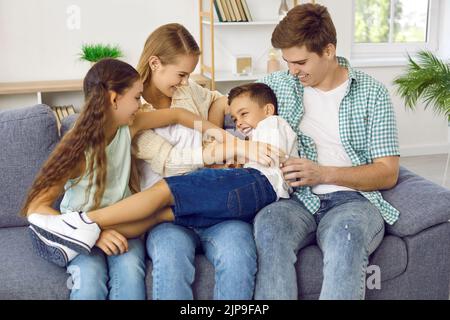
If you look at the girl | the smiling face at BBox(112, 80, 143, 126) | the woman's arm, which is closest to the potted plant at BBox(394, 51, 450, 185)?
the woman's arm

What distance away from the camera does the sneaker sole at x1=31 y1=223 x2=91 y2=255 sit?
1.67 m

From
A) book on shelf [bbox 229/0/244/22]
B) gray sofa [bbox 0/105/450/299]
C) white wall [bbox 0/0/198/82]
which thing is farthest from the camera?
book on shelf [bbox 229/0/244/22]

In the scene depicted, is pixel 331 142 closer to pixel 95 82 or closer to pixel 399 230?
pixel 399 230

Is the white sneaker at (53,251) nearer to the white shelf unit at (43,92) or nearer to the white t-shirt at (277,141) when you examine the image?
the white t-shirt at (277,141)

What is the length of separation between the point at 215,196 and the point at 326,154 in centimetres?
46

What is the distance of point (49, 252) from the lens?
69.1 inches

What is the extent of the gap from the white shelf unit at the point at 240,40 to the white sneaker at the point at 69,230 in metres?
2.32

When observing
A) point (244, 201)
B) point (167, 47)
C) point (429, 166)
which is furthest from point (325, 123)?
point (429, 166)

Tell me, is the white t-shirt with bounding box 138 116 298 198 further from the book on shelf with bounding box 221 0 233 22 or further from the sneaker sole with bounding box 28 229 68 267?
the book on shelf with bounding box 221 0 233 22

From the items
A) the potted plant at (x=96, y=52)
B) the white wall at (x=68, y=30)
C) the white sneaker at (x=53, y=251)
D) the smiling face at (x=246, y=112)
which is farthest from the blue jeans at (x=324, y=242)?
the white wall at (x=68, y=30)

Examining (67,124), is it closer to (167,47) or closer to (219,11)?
(167,47)

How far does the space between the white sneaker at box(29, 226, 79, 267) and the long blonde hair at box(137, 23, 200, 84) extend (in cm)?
61

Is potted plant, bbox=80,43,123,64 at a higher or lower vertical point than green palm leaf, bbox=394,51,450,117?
higher
